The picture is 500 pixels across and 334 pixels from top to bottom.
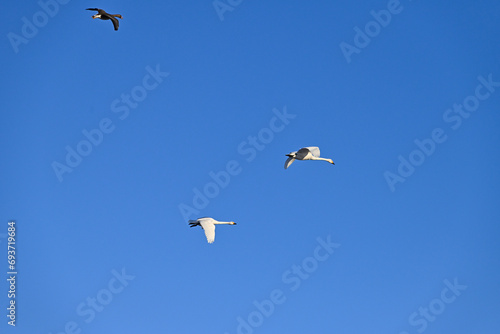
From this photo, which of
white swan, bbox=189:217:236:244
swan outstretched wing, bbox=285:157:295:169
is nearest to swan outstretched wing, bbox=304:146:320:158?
swan outstretched wing, bbox=285:157:295:169

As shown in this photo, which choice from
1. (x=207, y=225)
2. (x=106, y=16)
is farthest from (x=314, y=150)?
(x=106, y=16)

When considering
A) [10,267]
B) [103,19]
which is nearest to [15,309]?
[10,267]

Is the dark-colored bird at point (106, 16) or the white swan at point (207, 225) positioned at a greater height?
the dark-colored bird at point (106, 16)

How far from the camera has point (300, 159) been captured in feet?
208

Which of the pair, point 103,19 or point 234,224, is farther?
point 234,224

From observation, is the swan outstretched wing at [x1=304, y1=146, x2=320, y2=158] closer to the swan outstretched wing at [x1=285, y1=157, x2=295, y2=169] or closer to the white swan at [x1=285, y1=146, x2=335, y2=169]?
the white swan at [x1=285, y1=146, x2=335, y2=169]

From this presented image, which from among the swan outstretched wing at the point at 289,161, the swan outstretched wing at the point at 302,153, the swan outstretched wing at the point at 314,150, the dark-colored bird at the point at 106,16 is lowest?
the swan outstretched wing at the point at 314,150

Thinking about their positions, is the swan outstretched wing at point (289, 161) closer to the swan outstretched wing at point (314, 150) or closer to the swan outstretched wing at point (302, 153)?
the swan outstretched wing at point (302, 153)

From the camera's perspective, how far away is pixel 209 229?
59562mm

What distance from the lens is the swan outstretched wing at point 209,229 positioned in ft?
193

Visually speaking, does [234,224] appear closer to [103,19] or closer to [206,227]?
[206,227]

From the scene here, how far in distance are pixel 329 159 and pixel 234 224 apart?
7592 mm

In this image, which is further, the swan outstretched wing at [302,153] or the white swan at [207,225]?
the swan outstretched wing at [302,153]

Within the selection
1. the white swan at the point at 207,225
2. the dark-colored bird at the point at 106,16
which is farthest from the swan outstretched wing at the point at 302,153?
the dark-colored bird at the point at 106,16
